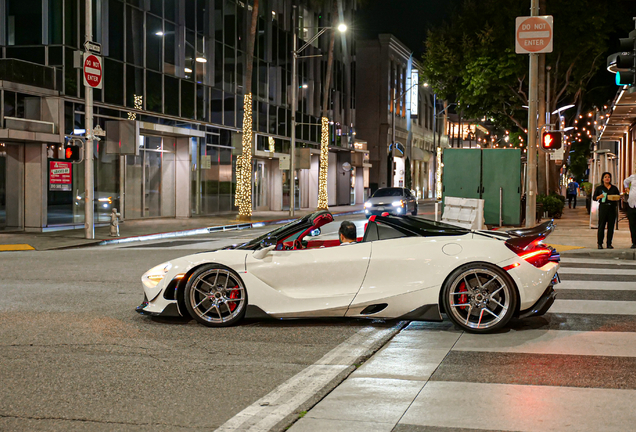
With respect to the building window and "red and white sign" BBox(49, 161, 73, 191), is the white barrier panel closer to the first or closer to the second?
"red and white sign" BBox(49, 161, 73, 191)

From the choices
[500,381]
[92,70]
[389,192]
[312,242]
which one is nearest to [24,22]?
[92,70]

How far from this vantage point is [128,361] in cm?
655

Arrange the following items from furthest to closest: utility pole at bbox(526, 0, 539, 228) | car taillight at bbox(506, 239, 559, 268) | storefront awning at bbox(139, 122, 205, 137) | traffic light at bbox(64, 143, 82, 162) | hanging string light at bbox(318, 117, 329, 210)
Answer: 1. hanging string light at bbox(318, 117, 329, 210)
2. storefront awning at bbox(139, 122, 205, 137)
3. traffic light at bbox(64, 143, 82, 162)
4. utility pole at bbox(526, 0, 539, 228)
5. car taillight at bbox(506, 239, 559, 268)

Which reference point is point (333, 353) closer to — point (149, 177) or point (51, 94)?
point (51, 94)

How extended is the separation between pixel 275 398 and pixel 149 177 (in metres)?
27.2

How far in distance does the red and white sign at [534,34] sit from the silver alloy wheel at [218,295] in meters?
12.9

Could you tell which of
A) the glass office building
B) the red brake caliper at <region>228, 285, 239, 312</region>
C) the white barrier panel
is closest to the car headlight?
the red brake caliper at <region>228, 285, 239, 312</region>

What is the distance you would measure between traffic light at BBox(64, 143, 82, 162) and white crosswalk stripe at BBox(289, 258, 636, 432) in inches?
616

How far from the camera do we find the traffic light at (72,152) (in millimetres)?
21281

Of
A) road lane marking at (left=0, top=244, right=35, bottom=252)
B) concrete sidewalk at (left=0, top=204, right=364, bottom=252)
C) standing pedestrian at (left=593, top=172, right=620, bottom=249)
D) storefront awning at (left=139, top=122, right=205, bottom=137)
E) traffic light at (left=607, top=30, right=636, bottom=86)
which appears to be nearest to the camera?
traffic light at (left=607, top=30, right=636, bottom=86)

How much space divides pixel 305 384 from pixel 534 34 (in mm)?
14837

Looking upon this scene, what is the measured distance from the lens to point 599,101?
44.6 m

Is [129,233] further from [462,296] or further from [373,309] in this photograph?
[462,296]

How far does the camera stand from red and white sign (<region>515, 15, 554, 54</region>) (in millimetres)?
18156
